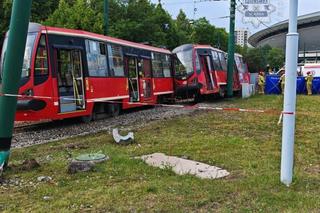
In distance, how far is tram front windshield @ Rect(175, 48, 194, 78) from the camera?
25.7 m

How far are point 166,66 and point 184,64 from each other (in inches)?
39.6

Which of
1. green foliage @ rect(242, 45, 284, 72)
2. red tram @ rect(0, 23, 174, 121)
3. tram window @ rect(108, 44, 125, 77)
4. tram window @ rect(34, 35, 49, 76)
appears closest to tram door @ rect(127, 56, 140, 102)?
red tram @ rect(0, 23, 174, 121)

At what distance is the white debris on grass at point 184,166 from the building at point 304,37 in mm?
98304

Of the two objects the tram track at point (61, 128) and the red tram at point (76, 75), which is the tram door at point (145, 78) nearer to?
the red tram at point (76, 75)

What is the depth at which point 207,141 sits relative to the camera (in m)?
10.5

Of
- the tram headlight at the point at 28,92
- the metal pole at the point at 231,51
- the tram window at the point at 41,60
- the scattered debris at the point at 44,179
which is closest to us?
the scattered debris at the point at 44,179

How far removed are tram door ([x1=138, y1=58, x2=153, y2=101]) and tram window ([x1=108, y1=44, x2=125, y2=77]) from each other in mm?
2395

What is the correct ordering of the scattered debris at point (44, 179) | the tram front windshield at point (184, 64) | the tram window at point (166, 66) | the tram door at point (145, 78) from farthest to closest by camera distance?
the tram front windshield at point (184, 64), the tram window at point (166, 66), the tram door at point (145, 78), the scattered debris at point (44, 179)

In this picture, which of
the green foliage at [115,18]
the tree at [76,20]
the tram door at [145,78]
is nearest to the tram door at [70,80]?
the tram door at [145,78]

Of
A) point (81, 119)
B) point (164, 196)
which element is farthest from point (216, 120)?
point (164, 196)

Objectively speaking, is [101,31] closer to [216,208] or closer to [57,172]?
[57,172]

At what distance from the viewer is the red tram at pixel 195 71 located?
25562 mm

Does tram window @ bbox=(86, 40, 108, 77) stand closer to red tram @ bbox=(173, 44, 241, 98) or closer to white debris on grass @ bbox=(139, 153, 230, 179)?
white debris on grass @ bbox=(139, 153, 230, 179)

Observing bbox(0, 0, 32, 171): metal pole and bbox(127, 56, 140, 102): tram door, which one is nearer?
bbox(0, 0, 32, 171): metal pole
